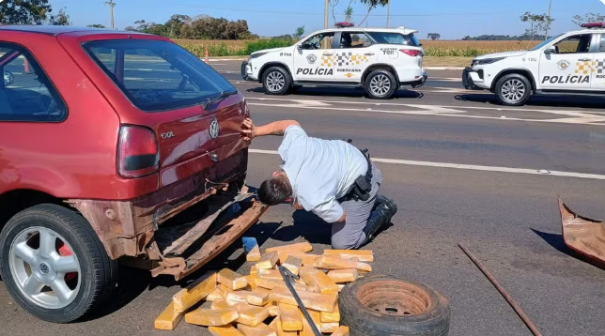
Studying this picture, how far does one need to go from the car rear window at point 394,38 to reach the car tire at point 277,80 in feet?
8.50

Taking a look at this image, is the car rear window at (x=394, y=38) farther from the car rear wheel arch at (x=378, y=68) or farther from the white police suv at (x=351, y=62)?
the car rear wheel arch at (x=378, y=68)

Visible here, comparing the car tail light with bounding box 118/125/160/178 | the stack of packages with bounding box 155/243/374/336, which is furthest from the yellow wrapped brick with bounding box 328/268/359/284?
the car tail light with bounding box 118/125/160/178

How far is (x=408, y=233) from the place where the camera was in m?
5.23

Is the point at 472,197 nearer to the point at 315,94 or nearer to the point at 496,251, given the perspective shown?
the point at 496,251

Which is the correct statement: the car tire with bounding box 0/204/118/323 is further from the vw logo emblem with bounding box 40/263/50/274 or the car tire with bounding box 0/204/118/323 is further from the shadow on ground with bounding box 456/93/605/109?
the shadow on ground with bounding box 456/93/605/109

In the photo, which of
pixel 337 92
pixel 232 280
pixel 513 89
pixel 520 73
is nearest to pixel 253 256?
pixel 232 280

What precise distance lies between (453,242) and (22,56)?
11.6 ft

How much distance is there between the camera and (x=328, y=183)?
4.18 metres

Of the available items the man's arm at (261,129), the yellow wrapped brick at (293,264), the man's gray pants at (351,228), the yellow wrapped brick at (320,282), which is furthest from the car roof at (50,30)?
the man's gray pants at (351,228)

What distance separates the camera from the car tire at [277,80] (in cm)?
1636

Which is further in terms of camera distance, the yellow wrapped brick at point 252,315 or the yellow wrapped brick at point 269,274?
the yellow wrapped brick at point 269,274

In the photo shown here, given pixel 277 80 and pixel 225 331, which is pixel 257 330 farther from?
pixel 277 80

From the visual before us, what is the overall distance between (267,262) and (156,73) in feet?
5.24

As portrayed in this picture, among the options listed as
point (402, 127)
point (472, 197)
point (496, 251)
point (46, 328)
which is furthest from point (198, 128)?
point (402, 127)
